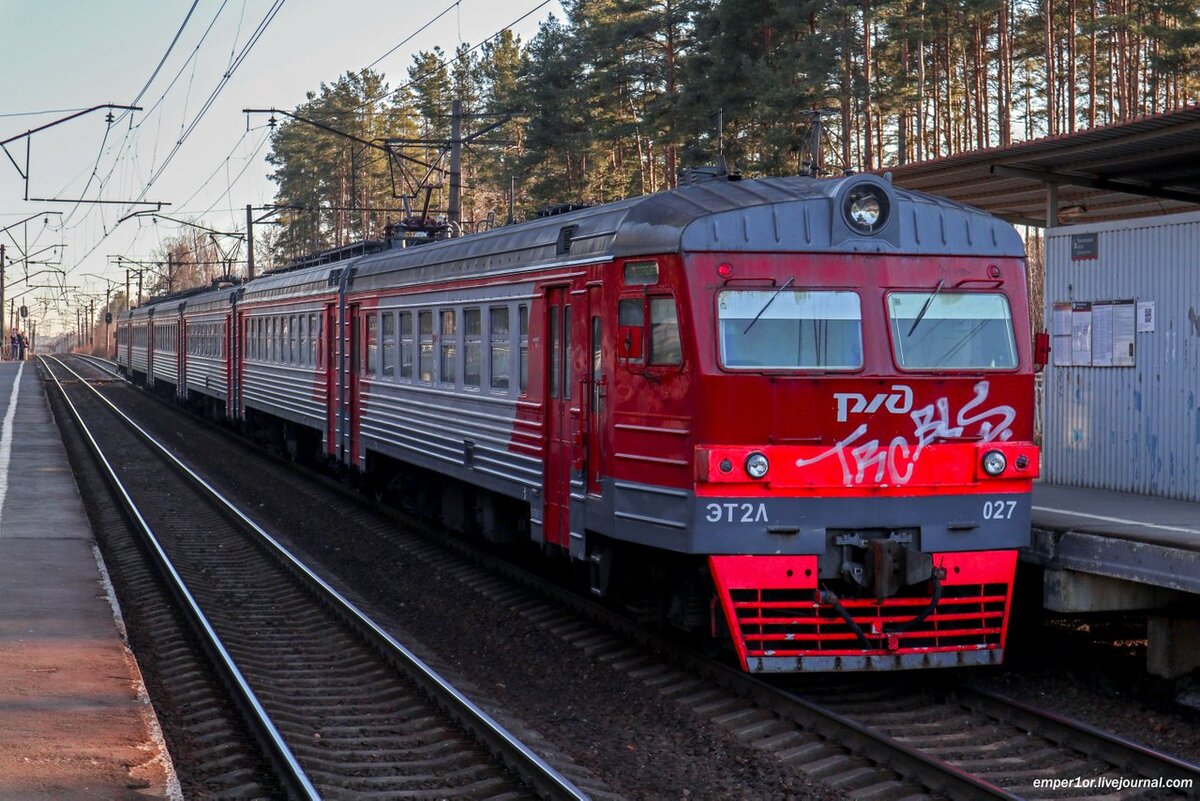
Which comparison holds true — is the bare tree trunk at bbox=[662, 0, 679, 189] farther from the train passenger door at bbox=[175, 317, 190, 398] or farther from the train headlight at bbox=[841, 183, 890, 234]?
the train headlight at bbox=[841, 183, 890, 234]

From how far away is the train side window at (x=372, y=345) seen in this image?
15.3m

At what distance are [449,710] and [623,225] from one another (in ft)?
10.4

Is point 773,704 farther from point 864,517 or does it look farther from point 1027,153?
point 1027,153

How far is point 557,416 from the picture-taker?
9688mm

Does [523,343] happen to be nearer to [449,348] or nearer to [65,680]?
[449,348]

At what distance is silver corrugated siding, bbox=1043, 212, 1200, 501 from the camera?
1034 centimetres

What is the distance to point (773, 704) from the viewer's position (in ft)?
25.3

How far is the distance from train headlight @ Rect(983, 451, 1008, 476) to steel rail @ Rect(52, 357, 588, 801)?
3224 mm

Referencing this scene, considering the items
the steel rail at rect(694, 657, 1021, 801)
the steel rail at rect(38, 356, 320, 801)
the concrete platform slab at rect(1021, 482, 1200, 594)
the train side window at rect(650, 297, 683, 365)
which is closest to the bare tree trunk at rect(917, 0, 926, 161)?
the steel rail at rect(38, 356, 320, 801)

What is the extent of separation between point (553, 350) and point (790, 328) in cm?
239

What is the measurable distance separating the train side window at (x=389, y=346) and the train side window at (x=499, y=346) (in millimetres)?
3392

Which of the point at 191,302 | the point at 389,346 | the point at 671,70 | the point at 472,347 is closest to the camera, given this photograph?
the point at 472,347

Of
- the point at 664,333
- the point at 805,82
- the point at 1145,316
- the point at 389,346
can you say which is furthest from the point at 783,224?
the point at 805,82

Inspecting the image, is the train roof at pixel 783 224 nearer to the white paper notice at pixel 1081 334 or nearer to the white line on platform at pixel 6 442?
the white paper notice at pixel 1081 334
